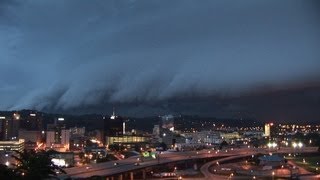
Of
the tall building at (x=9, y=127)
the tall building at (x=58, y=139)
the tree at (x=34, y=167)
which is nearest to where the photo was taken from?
the tree at (x=34, y=167)

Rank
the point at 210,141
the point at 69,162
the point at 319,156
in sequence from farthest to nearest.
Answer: the point at 210,141, the point at 319,156, the point at 69,162

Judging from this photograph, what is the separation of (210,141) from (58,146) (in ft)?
237

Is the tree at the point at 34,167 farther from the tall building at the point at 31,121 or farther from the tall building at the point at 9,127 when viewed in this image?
the tall building at the point at 31,121

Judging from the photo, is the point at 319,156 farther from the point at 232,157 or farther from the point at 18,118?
the point at 18,118

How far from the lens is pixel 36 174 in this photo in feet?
84.1

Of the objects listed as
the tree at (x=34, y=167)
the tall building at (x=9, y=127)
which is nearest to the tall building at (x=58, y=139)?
the tall building at (x=9, y=127)

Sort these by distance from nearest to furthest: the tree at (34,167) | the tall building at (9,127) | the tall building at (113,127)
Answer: the tree at (34,167) → the tall building at (9,127) → the tall building at (113,127)

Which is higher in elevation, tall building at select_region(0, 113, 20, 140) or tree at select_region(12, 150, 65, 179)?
tall building at select_region(0, 113, 20, 140)

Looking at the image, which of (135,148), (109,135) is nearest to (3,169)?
(135,148)

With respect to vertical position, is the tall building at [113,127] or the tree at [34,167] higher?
the tall building at [113,127]

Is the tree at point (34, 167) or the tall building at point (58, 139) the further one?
the tall building at point (58, 139)

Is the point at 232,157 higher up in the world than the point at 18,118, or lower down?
lower down

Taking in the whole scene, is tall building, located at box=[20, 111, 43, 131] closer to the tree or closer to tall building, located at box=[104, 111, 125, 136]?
tall building, located at box=[104, 111, 125, 136]

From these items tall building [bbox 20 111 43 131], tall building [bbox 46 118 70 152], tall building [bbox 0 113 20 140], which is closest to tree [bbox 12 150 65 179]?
tall building [bbox 46 118 70 152]
